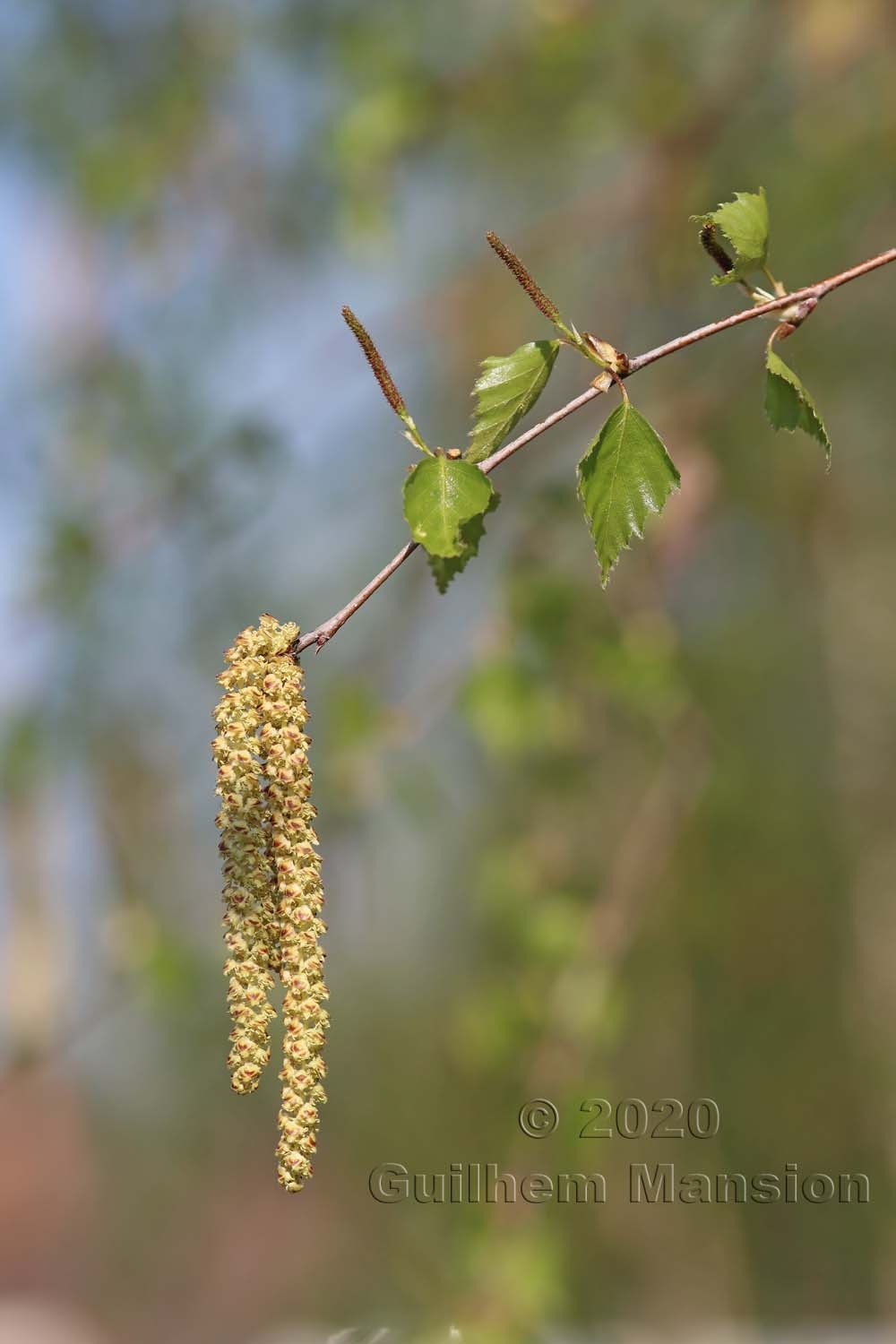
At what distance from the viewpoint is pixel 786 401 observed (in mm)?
653

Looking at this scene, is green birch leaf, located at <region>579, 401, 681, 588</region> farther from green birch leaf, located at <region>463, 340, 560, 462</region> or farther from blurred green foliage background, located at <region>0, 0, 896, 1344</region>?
blurred green foliage background, located at <region>0, 0, 896, 1344</region>

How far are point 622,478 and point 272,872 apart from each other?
0.26 metres

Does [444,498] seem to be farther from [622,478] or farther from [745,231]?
[745,231]

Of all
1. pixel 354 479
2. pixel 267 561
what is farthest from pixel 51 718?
pixel 354 479

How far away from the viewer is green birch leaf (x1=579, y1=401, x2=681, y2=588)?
0.63 metres

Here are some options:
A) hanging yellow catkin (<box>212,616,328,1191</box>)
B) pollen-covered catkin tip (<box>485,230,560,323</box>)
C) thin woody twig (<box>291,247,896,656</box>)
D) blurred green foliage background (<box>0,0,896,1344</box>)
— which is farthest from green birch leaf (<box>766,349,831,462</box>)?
blurred green foliage background (<box>0,0,896,1344</box>)

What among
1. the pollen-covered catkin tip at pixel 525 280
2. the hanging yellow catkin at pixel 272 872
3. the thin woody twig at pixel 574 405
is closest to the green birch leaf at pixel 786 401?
the thin woody twig at pixel 574 405

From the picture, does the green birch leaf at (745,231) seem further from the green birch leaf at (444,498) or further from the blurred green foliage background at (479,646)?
the blurred green foliage background at (479,646)

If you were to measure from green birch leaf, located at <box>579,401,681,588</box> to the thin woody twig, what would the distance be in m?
0.05

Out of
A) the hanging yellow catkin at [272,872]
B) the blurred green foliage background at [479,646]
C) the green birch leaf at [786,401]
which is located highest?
the blurred green foliage background at [479,646]

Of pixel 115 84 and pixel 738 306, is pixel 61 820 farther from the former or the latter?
pixel 738 306

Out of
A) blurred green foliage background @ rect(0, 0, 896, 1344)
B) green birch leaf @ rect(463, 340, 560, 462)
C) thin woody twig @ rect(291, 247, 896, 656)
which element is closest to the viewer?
thin woody twig @ rect(291, 247, 896, 656)

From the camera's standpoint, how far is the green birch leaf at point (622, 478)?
63cm

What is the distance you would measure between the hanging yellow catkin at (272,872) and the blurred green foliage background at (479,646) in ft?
1.49
